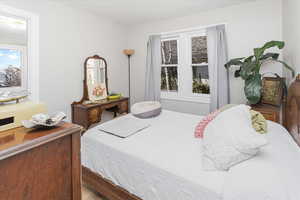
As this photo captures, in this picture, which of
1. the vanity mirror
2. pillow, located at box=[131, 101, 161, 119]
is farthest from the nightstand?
the vanity mirror

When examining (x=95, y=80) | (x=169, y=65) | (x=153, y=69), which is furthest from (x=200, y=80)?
(x=95, y=80)

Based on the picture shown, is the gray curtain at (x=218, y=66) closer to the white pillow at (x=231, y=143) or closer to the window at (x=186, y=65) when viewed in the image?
the window at (x=186, y=65)

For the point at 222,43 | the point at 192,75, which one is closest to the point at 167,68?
the point at 192,75

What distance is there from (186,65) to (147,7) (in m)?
1.31

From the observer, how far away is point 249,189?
0.90 meters

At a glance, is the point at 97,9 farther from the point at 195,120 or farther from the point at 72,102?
the point at 195,120

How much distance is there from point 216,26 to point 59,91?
2.90 metres

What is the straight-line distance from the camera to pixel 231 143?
110 cm

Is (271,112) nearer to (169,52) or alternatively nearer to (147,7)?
(169,52)

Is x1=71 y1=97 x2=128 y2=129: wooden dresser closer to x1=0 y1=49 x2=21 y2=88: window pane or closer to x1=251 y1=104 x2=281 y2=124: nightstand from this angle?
x1=0 y1=49 x2=21 y2=88: window pane

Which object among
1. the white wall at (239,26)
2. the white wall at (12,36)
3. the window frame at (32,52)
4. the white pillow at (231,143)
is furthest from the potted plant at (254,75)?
the white wall at (12,36)

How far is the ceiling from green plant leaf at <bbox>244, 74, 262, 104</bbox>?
1348mm

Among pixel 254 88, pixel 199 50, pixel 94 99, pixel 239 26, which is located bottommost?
pixel 94 99

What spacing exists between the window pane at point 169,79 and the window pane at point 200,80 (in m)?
0.42
